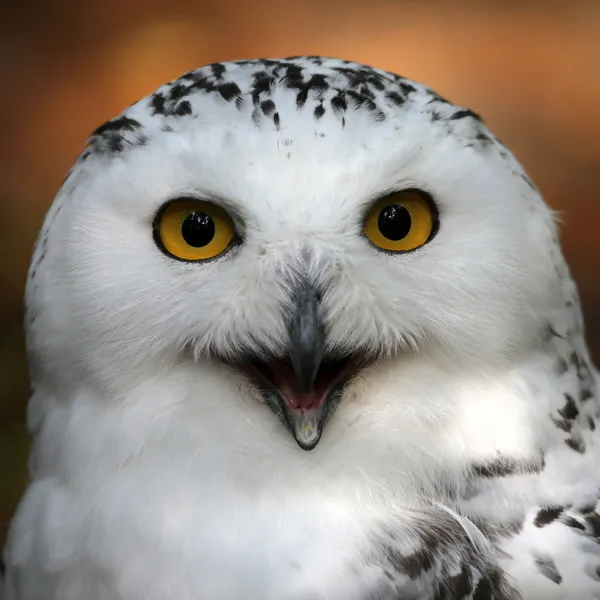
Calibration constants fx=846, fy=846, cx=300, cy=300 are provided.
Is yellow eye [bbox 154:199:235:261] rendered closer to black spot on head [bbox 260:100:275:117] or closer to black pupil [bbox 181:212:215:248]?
black pupil [bbox 181:212:215:248]

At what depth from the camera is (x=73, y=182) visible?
1.11 meters

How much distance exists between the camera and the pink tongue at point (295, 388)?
980 millimetres

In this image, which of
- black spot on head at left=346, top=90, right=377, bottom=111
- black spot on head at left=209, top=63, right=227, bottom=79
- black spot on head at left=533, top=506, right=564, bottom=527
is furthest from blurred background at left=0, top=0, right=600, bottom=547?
black spot on head at left=533, top=506, right=564, bottom=527

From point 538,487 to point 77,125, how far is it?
6.38 feet

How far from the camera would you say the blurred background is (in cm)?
250

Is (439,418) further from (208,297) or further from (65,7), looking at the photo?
(65,7)

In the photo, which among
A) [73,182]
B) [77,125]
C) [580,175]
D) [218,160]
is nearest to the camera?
[218,160]

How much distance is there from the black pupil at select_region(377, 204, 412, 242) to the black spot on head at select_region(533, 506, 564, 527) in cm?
37

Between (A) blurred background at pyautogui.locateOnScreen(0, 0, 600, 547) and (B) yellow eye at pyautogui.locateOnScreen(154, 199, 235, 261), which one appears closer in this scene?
(B) yellow eye at pyautogui.locateOnScreen(154, 199, 235, 261)

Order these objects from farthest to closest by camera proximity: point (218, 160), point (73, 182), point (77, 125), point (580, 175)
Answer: point (580, 175)
point (77, 125)
point (73, 182)
point (218, 160)

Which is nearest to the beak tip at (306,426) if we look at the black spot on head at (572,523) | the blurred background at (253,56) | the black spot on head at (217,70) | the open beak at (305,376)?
the open beak at (305,376)

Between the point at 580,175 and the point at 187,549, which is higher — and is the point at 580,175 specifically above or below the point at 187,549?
above

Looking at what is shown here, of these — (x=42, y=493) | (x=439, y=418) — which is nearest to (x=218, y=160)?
(x=439, y=418)

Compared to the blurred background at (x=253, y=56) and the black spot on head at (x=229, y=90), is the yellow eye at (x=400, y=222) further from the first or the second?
A: the blurred background at (x=253, y=56)
